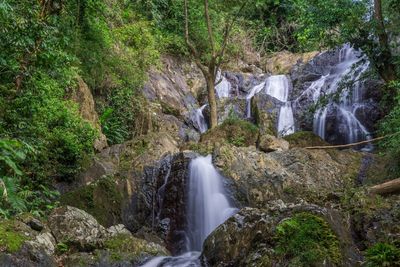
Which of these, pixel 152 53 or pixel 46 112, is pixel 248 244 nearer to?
pixel 46 112

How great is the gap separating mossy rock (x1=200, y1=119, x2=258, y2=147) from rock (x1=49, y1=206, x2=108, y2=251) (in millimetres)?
5391

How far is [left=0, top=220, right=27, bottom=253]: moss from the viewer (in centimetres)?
510

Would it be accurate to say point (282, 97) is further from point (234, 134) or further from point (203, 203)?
point (203, 203)

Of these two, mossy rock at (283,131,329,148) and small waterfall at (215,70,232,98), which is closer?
mossy rock at (283,131,329,148)

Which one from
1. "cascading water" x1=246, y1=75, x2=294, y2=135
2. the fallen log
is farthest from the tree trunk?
the fallen log

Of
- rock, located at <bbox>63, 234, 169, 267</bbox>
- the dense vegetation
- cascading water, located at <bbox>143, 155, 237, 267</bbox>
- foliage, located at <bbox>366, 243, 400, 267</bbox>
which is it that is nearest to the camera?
foliage, located at <bbox>366, 243, 400, 267</bbox>

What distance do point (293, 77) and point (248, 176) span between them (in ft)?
31.9

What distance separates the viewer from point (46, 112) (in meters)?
8.37

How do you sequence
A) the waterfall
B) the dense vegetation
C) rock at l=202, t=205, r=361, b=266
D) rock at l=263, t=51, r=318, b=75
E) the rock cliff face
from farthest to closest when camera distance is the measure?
rock at l=263, t=51, r=318, b=75
the waterfall
the dense vegetation
the rock cliff face
rock at l=202, t=205, r=361, b=266

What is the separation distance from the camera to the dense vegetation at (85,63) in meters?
7.29

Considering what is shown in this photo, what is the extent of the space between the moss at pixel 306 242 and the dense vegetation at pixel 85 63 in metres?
0.09

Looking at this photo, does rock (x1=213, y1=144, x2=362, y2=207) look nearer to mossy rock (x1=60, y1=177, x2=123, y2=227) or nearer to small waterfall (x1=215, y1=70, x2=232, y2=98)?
mossy rock (x1=60, y1=177, x2=123, y2=227)

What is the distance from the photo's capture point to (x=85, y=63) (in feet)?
42.4

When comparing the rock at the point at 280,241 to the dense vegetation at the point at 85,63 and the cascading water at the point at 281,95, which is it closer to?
the dense vegetation at the point at 85,63
